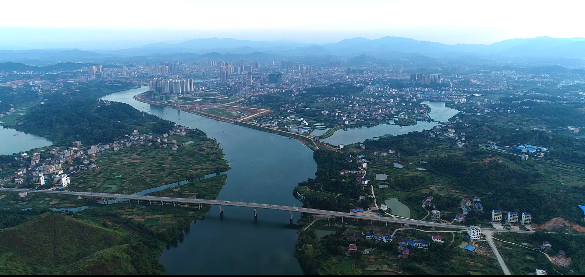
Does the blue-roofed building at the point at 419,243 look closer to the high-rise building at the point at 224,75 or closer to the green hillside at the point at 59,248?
the green hillside at the point at 59,248

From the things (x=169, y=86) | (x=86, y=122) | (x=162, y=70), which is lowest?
(x=86, y=122)

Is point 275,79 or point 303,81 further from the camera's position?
point 303,81

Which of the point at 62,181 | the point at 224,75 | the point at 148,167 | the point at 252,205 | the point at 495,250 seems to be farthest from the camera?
the point at 224,75

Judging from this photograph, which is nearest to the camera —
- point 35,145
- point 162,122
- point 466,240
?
point 466,240

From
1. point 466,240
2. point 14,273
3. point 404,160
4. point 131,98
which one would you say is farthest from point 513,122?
point 131,98

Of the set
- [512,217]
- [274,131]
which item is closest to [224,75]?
[274,131]

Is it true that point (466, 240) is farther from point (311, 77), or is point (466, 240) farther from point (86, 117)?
point (311, 77)

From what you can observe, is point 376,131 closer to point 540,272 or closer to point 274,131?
point 274,131

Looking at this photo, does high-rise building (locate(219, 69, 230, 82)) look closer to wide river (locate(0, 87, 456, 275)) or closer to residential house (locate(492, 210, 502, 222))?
wide river (locate(0, 87, 456, 275))
